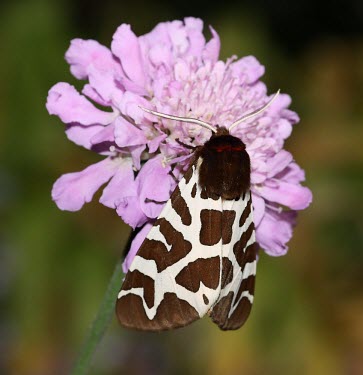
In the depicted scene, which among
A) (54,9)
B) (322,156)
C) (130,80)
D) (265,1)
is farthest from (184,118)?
(265,1)

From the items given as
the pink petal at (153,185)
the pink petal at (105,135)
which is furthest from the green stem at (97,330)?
the pink petal at (105,135)

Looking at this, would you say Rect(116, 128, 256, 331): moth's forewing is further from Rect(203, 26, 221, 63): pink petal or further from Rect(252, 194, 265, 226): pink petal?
Rect(203, 26, 221, 63): pink petal

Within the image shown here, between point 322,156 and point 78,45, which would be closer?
point 78,45

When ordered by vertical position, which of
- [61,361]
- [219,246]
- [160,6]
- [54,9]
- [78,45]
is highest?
[160,6]

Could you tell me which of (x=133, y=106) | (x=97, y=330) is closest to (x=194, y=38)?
(x=133, y=106)

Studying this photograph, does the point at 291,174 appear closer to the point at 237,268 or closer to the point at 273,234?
the point at 273,234

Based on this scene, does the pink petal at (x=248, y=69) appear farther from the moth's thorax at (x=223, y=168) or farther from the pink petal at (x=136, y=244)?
the pink petal at (x=136, y=244)

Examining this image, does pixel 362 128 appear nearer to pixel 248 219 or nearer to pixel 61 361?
pixel 61 361

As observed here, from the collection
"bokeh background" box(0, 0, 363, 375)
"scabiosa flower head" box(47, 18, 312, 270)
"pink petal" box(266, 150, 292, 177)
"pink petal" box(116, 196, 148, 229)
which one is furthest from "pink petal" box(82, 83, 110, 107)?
"bokeh background" box(0, 0, 363, 375)
